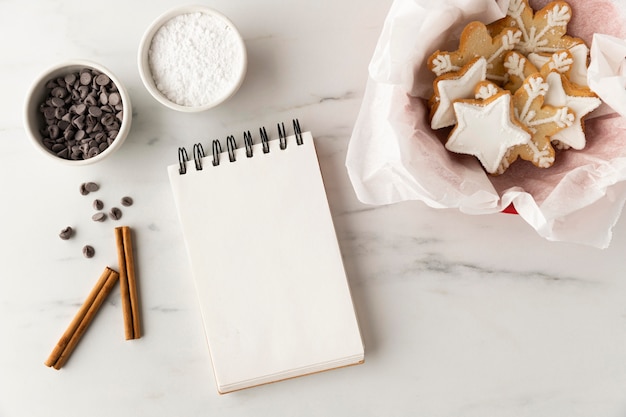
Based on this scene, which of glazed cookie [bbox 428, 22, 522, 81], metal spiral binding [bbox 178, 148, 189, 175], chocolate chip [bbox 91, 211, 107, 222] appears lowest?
chocolate chip [bbox 91, 211, 107, 222]

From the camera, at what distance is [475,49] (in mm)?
723

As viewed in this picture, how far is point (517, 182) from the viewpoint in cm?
77

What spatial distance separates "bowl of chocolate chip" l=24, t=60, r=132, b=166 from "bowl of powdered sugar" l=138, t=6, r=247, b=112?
0.20 ft

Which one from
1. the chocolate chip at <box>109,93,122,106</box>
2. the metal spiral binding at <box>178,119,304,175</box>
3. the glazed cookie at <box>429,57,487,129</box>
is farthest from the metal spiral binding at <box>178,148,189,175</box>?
the glazed cookie at <box>429,57,487,129</box>

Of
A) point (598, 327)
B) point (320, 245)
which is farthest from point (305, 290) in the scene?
point (598, 327)

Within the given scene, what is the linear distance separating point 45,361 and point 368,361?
462 millimetres

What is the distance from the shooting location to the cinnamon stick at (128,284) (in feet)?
2.74

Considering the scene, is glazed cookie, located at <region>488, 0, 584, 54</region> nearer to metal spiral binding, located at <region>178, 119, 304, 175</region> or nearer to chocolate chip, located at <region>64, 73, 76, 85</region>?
metal spiral binding, located at <region>178, 119, 304, 175</region>

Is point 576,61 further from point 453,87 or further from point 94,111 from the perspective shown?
point 94,111

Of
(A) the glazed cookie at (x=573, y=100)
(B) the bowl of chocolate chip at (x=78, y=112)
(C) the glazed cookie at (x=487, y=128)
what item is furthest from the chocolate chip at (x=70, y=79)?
(A) the glazed cookie at (x=573, y=100)

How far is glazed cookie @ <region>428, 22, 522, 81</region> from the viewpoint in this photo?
71 cm

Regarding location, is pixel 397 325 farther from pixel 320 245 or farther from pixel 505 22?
pixel 505 22

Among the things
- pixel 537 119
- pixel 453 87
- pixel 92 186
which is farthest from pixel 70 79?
pixel 537 119

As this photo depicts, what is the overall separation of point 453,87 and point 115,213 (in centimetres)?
49
